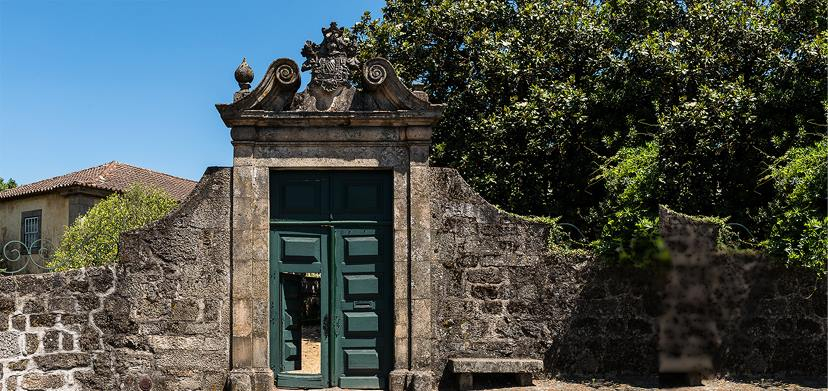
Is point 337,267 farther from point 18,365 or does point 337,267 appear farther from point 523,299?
point 18,365

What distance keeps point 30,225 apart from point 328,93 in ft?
71.5

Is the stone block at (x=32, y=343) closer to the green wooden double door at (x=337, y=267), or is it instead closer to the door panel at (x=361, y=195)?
the green wooden double door at (x=337, y=267)

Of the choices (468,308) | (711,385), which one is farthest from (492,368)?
(711,385)

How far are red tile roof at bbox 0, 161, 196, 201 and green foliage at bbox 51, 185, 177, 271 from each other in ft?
12.3

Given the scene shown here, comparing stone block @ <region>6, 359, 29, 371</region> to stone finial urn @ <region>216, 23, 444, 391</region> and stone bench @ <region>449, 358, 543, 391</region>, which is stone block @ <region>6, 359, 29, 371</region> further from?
stone bench @ <region>449, 358, 543, 391</region>

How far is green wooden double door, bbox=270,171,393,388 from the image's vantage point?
24.6 feet

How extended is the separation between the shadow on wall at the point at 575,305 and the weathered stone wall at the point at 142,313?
2201 millimetres

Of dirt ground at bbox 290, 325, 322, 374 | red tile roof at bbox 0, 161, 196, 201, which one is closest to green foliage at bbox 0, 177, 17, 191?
red tile roof at bbox 0, 161, 196, 201

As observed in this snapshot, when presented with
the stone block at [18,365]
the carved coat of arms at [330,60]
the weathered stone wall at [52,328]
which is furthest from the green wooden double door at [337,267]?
the stone block at [18,365]

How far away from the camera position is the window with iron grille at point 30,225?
25.1m

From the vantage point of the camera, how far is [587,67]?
1282 centimetres

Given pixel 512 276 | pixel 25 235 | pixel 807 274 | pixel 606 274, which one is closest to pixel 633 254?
pixel 606 274

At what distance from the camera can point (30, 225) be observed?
83.7 feet

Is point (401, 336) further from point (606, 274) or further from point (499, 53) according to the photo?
point (499, 53)
